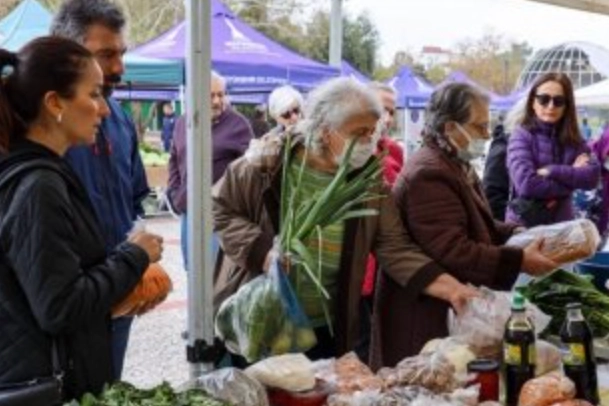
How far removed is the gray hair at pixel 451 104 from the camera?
7.61 ft

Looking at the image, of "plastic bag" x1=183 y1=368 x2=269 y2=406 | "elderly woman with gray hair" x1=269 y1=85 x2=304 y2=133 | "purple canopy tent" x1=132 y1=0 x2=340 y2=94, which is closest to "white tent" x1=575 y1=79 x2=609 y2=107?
"purple canopy tent" x1=132 y1=0 x2=340 y2=94

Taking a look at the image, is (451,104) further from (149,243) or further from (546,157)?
(546,157)

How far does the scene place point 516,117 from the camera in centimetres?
371

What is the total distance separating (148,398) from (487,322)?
0.91 metres

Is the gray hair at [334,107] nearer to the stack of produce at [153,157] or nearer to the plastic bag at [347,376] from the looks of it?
the plastic bag at [347,376]

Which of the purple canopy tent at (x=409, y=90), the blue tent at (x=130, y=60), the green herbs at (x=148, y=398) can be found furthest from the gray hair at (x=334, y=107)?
the purple canopy tent at (x=409, y=90)

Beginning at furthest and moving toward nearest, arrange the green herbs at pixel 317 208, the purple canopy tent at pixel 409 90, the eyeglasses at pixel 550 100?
the purple canopy tent at pixel 409 90, the eyeglasses at pixel 550 100, the green herbs at pixel 317 208

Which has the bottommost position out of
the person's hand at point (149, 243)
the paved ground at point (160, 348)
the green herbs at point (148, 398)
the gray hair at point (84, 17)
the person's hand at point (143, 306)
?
the paved ground at point (160, 348)

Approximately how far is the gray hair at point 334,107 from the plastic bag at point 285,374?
727mm

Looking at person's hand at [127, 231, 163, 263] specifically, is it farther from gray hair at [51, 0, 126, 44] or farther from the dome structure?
the dome structure

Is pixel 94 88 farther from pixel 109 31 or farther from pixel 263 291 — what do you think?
pixel 263 291

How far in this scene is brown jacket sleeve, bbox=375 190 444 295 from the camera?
2.18 meters

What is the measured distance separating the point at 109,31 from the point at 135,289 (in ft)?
2.36

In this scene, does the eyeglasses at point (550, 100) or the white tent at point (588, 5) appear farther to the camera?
the eyeglasses at point (550, 100)
